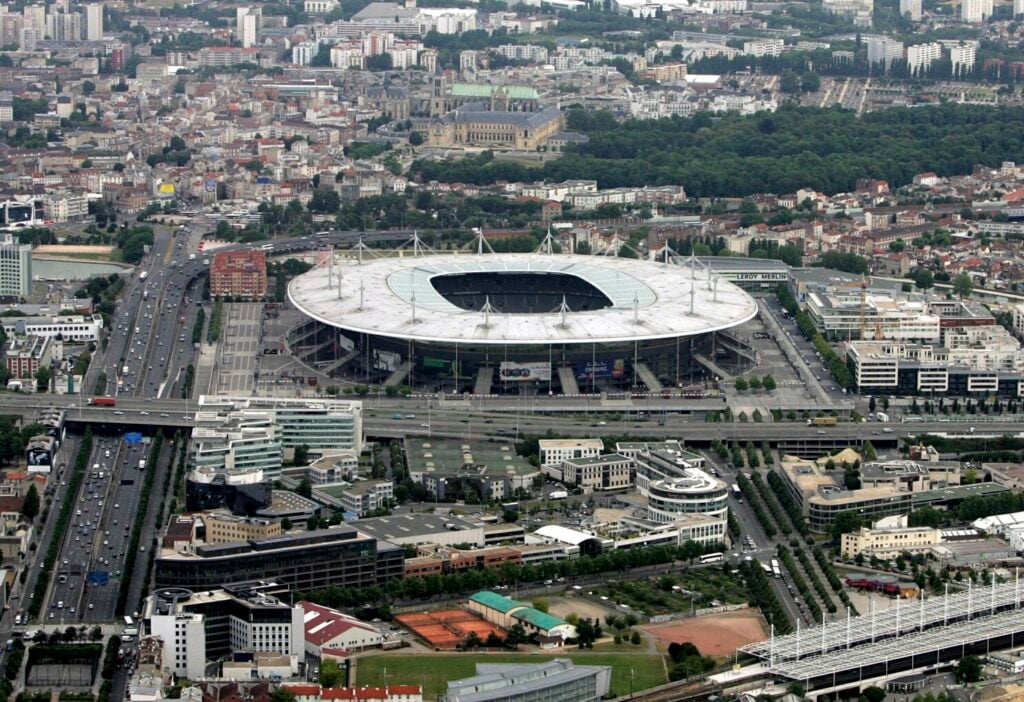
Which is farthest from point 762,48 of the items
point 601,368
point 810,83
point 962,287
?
point 601,368

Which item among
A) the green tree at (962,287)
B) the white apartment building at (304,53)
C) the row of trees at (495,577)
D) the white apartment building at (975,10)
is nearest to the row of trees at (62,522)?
the row of trees at (495,577)

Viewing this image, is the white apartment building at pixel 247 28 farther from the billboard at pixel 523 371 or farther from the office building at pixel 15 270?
the billboard at pixel 523 371

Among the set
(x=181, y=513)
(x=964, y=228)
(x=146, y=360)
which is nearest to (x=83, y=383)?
(x=146, y=360)

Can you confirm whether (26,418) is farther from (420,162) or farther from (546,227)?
(420,162)

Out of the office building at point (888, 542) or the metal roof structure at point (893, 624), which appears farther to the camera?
the office building at point (888, 542)

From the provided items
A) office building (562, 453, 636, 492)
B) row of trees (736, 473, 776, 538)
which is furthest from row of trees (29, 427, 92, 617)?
row of trees (736, 473, 776, 538)

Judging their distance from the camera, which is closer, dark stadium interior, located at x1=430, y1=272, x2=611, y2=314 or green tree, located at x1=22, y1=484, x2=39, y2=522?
green tree, located at x1=22, y1=484, x2=39, y2=522

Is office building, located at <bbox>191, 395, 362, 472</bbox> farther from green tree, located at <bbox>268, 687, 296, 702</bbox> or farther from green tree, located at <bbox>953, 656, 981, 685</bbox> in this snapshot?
green tree, located at <bbox>953, 656, 981, 685</bbox>

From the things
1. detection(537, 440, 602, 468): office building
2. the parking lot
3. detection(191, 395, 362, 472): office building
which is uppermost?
detection(191, 395, 362, 472): office building
